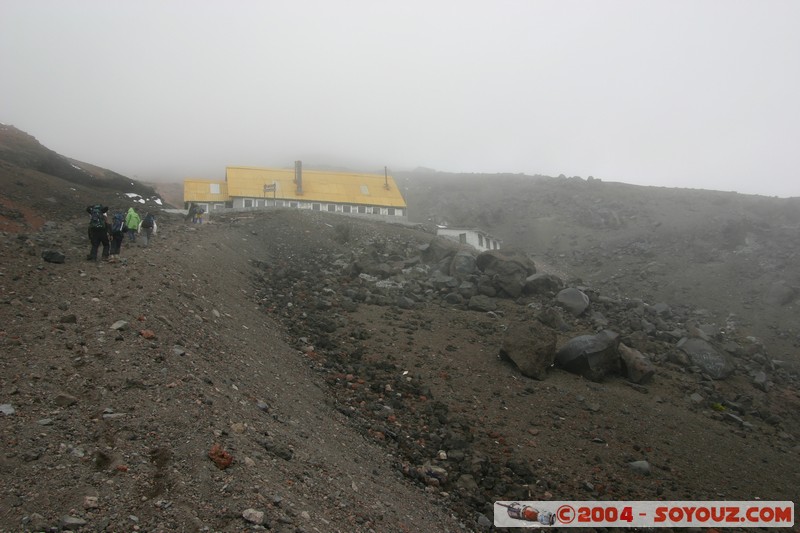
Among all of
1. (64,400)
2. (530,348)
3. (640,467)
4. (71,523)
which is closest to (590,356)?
(530,348)

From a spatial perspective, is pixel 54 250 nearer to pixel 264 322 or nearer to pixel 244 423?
pixel 264 322

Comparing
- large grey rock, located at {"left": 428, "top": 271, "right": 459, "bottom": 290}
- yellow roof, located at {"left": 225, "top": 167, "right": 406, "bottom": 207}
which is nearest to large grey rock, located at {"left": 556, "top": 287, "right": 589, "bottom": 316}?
large grey rock, located at {"left": 428, "top": 271, "right": 459, "bottom": 290}

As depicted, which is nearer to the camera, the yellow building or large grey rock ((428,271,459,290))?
large grey rock ((428,271,459,290))

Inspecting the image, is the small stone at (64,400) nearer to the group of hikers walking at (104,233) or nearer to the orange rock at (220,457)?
the orange rock at (220,457)

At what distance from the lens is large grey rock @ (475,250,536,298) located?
77.9 feet

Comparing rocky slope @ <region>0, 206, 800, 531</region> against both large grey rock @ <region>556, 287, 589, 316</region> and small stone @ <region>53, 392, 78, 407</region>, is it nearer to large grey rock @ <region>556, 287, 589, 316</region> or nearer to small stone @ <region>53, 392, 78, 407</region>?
small stone @ <region>53, 392, 78, 407</region>

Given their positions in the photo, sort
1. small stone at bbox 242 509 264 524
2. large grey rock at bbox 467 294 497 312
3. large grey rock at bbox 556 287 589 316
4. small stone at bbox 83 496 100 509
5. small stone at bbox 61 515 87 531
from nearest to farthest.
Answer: small stone at bbox 61 515 87 531, small stone at bbox 83 496 100 509, small stone at bbox 242 509 264 524, large grey rock at bbox 467 294 497 312, large grey rock at bbox 556 287 589 316

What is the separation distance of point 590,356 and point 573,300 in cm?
617

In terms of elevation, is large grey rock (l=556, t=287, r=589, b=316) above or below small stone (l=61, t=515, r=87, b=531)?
above

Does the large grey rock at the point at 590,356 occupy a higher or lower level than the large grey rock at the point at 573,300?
lower

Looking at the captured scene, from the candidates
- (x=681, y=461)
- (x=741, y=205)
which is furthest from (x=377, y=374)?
(x=741, y=205)

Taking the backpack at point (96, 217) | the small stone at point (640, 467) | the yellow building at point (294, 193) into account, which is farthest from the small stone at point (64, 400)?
the yellow building at point (294, 193)

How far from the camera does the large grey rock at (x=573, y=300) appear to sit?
22.6 meters

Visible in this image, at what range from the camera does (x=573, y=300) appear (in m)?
22.8
